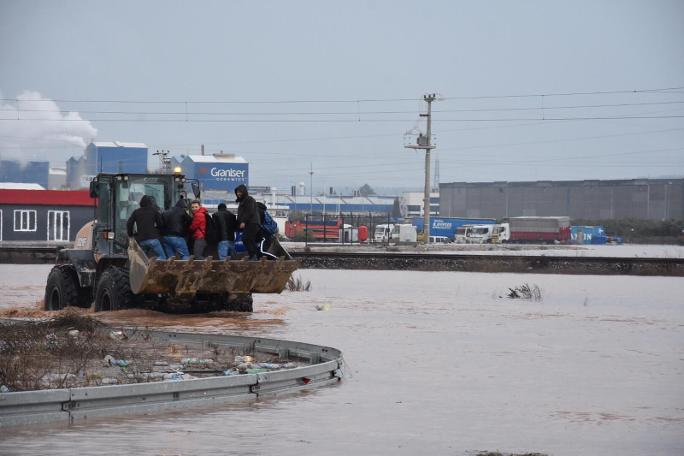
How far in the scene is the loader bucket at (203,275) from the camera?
21.6m

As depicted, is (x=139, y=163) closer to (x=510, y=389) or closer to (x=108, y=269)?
(x=108, y=269)

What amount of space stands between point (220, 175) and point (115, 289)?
96.5 metres

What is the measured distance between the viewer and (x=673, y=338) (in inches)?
860

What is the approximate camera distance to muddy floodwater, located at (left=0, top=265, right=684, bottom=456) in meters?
10.7

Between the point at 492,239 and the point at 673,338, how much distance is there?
85.6 meters

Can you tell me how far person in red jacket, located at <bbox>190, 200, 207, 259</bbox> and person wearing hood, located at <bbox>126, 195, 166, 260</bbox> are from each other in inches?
28.2

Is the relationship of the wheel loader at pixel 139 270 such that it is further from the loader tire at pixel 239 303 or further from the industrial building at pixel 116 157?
the industrial building at pixel 116 157

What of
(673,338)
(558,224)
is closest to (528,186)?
(558,224)

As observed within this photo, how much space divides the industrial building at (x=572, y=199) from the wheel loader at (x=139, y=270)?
11904 cm

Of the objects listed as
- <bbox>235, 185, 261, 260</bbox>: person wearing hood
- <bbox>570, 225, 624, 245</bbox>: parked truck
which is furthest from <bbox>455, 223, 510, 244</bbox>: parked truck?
A: <bbox>235, 185, 261, 260</bbox>: person wearing hood

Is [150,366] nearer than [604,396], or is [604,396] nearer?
[604,396]

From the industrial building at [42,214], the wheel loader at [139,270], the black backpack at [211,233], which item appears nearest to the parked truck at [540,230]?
the industrial building at [42,214]

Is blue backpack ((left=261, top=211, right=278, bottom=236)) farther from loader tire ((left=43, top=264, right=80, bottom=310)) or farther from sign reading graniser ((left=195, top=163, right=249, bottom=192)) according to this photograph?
sign reading graniser ((left=195, top=163, right=249, bottom=192))

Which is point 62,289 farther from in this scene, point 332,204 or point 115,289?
point 332,204
